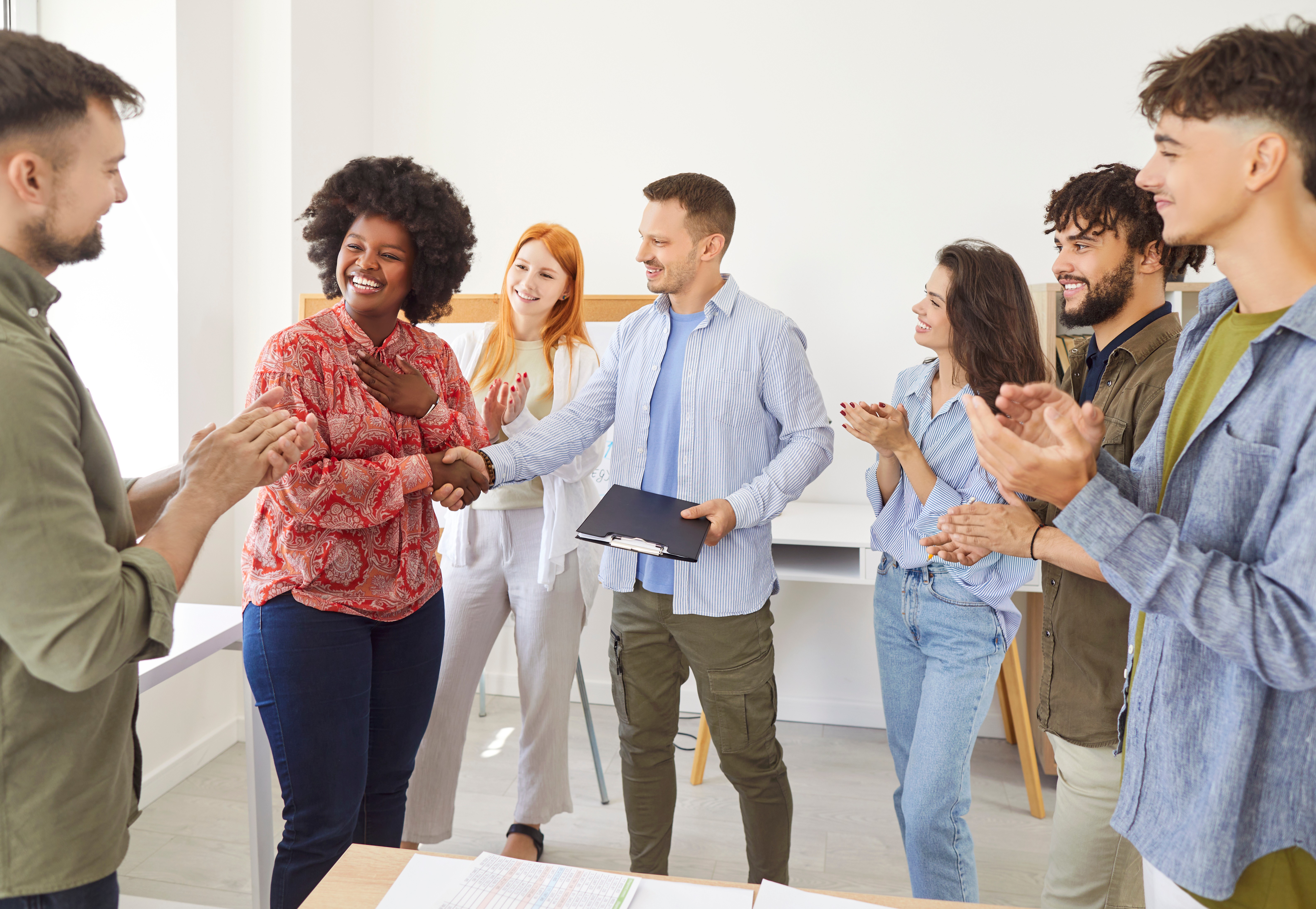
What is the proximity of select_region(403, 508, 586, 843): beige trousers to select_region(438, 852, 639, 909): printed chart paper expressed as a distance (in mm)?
1393

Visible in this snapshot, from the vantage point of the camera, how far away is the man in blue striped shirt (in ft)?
6.62

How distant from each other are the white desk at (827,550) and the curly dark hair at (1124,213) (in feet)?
4.04

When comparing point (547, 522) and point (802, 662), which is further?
point (802, 662)

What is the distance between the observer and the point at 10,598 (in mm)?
858

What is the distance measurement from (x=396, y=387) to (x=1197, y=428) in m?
1.38

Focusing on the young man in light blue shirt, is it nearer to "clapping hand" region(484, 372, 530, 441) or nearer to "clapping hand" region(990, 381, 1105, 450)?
"clapping hand" region(990, 381, 1105, 450)

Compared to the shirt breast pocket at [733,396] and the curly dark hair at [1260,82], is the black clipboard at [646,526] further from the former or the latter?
the curly dark hair at [1260,82]

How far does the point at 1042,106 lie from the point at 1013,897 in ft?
9.16

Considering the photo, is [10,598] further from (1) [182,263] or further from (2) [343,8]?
(2) [343,8]

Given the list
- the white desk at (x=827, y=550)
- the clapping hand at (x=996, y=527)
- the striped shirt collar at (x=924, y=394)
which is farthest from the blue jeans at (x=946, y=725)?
the white desk at (x=827, y=550)

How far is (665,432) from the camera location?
83.3 inches

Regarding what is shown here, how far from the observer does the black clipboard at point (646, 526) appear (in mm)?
1784

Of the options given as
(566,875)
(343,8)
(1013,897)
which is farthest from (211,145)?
(1013,897)

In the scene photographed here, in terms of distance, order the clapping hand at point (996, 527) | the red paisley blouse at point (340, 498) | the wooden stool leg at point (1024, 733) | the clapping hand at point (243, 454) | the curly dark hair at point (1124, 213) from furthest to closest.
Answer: the wooden stool leg at point (1024, 733)
the curly dark hair at point (1124, 213)
the red paisley blouse at point (340, 498)
the clapping hand at point (996, 527)
the clapping hand at point (243, 454)
